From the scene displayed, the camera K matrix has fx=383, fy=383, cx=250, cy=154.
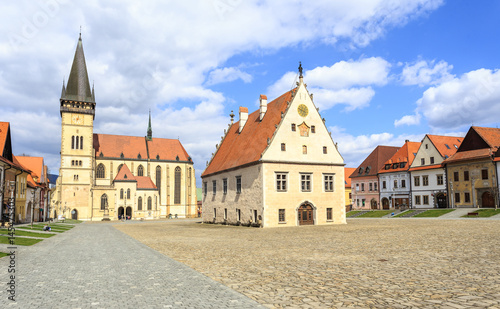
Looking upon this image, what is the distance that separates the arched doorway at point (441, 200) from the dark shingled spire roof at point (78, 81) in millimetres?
76076

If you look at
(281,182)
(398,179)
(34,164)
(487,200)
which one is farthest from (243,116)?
(487,200)

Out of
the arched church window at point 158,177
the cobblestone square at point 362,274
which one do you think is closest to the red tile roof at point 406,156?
the cobblestone square at point 362,274

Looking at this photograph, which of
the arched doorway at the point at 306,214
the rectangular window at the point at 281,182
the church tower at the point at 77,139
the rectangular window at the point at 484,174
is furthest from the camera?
the church tower at the point at 77,139

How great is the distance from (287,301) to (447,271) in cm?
580

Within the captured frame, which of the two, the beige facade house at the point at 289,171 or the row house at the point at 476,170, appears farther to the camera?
the row house at the point at 476,170

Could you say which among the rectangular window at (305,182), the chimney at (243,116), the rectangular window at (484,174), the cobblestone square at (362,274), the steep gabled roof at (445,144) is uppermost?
the chimney at (243,116)

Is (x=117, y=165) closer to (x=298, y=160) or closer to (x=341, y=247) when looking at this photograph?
(x=298, y=160)

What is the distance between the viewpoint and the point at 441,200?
62.7 meters

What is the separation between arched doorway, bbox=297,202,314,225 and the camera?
40.7 m

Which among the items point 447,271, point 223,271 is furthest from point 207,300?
point 447,271

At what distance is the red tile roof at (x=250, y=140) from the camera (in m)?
42.4

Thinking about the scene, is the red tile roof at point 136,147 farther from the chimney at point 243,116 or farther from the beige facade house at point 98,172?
the chimney at point 243,116

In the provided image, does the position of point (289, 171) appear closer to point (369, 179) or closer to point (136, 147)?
point (369, 179)

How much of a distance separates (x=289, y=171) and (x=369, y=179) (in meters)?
43.1
